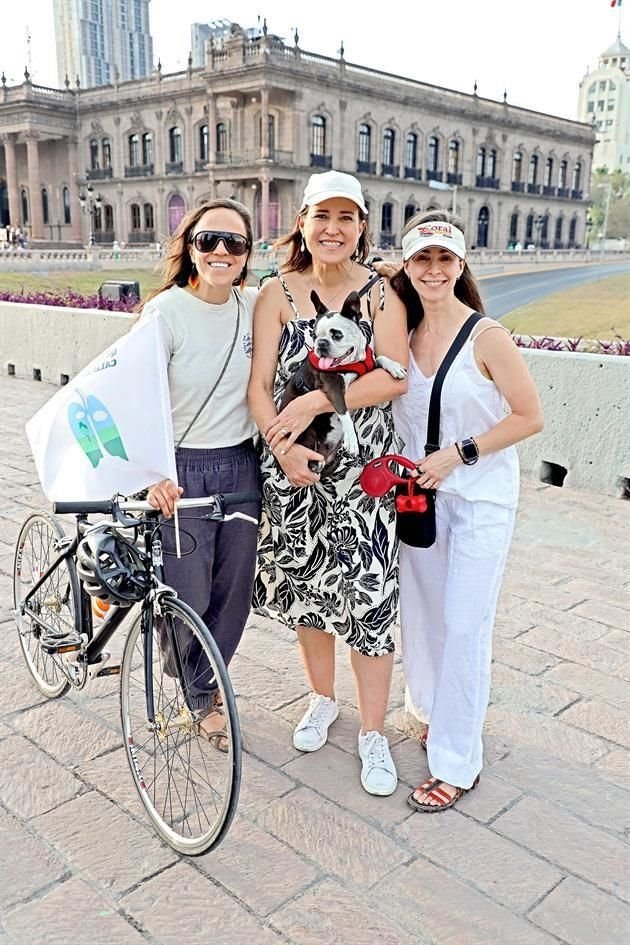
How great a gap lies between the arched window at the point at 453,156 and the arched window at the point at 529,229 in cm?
1002

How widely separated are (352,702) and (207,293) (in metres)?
1.79

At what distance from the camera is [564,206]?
72.9 meters

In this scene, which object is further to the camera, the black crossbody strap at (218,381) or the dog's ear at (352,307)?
the black crossbody strap at (218,381)

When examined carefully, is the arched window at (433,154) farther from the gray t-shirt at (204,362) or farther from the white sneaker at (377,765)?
the white sneaker at (377,765)

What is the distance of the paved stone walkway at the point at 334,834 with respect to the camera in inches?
93.3

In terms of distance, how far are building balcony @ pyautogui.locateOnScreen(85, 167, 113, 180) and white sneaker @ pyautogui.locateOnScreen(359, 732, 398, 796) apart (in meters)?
61.4

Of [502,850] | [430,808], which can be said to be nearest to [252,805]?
[430,808]

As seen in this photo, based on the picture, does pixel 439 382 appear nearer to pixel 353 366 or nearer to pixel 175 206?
pixel 353 366

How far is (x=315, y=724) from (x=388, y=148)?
2287 inches

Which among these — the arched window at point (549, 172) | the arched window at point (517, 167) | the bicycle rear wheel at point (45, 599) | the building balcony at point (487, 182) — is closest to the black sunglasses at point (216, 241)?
the bicycle rear wheel at point (45, 599)

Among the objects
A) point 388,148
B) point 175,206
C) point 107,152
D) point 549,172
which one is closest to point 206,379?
point 175,206

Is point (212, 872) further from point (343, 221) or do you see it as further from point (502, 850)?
point (343, 221)

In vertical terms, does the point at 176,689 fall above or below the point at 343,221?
below

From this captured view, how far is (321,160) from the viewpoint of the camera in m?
52.8
